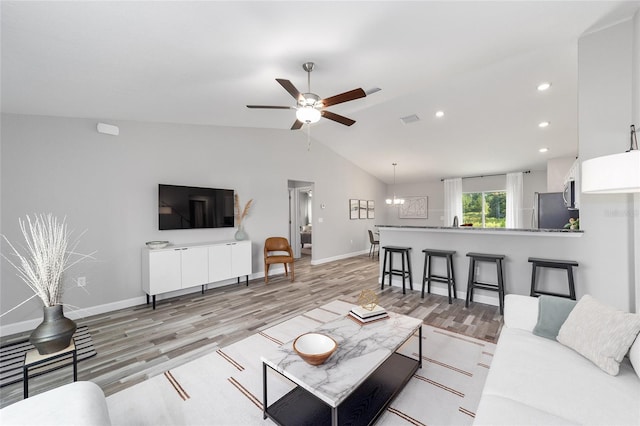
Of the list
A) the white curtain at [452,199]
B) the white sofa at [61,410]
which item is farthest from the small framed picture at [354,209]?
the white sofa at [61,410]

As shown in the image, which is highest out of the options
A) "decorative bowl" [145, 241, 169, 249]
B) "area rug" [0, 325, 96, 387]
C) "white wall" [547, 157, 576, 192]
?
"white wall" [547, 157, 576, 192]

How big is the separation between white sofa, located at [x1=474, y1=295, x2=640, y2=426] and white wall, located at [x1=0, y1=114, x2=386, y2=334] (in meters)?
4.22

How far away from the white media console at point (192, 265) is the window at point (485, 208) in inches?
267

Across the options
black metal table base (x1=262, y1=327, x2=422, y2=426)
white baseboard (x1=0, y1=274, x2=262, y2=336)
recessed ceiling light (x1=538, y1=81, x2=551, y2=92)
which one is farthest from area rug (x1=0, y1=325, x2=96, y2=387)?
recessed ceiling light (x1=538, y1=81, x2=551, y2=92)

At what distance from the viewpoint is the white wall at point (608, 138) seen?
8.21ft

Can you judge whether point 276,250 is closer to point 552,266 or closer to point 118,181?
point 118,181

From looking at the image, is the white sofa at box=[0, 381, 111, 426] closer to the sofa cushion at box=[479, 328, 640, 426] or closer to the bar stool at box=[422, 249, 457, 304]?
the sofa cushion at box=[479, 328, 640, 426]

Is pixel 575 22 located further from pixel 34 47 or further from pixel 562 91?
pixel 34 47

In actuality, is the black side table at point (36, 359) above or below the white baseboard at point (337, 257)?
above

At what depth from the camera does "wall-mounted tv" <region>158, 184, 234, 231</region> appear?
3.93 m

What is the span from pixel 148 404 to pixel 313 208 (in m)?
5.01

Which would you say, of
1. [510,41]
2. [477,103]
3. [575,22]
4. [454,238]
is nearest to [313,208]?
[454,238]

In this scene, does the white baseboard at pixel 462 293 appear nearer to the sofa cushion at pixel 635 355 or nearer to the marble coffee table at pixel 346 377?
the marble coffee table at pixel 346 377

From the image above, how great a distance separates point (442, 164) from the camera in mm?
7051
